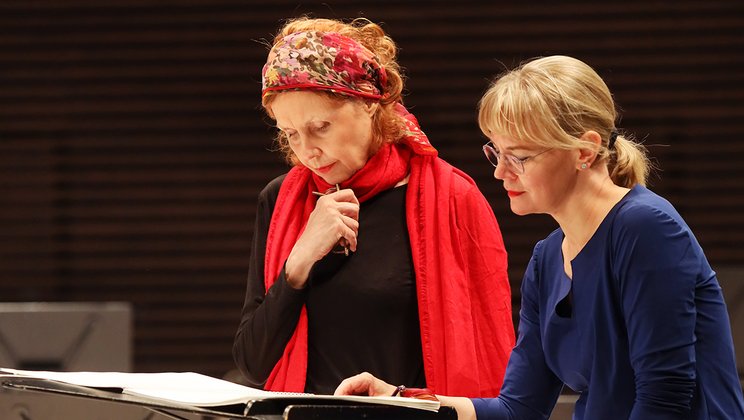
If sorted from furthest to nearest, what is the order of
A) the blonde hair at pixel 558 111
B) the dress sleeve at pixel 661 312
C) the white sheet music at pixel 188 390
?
the blonde hair at pixel 558 111 → the dress sleeve at pixel 661 312 → the white sheet music at pixel 188 390

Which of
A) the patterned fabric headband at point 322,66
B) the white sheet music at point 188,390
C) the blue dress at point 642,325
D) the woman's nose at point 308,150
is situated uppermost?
the patterned fabric headband at point 322,66

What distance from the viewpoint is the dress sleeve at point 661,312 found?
5.02 feet

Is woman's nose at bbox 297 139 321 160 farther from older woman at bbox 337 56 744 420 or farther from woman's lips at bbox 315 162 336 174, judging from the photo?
older woman at bbox 337 56 744 420

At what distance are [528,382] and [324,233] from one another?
48cm

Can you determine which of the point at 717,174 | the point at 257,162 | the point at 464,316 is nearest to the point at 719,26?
the point at 717,174

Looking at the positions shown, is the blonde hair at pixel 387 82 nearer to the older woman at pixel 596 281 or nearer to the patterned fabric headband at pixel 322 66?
the patterned fabric headband at pixel 322 66

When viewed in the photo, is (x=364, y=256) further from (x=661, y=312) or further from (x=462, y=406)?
(x=661, y=312)

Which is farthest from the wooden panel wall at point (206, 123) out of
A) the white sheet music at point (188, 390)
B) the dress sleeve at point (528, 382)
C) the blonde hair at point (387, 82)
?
the white sheet music at point (188, 390)

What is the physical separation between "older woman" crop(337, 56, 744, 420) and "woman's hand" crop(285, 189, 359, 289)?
335 mm

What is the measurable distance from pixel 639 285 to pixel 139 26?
4876 millimetres

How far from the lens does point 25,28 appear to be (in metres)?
5.98

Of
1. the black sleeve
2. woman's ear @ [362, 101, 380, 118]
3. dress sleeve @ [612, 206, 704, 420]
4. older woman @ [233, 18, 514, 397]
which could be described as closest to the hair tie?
dress sleeve @ [612, 206, 704, 420]

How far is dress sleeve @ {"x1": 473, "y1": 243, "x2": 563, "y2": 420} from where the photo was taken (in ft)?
5.96

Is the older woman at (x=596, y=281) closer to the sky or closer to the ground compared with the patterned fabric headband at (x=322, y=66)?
closer to the ground
